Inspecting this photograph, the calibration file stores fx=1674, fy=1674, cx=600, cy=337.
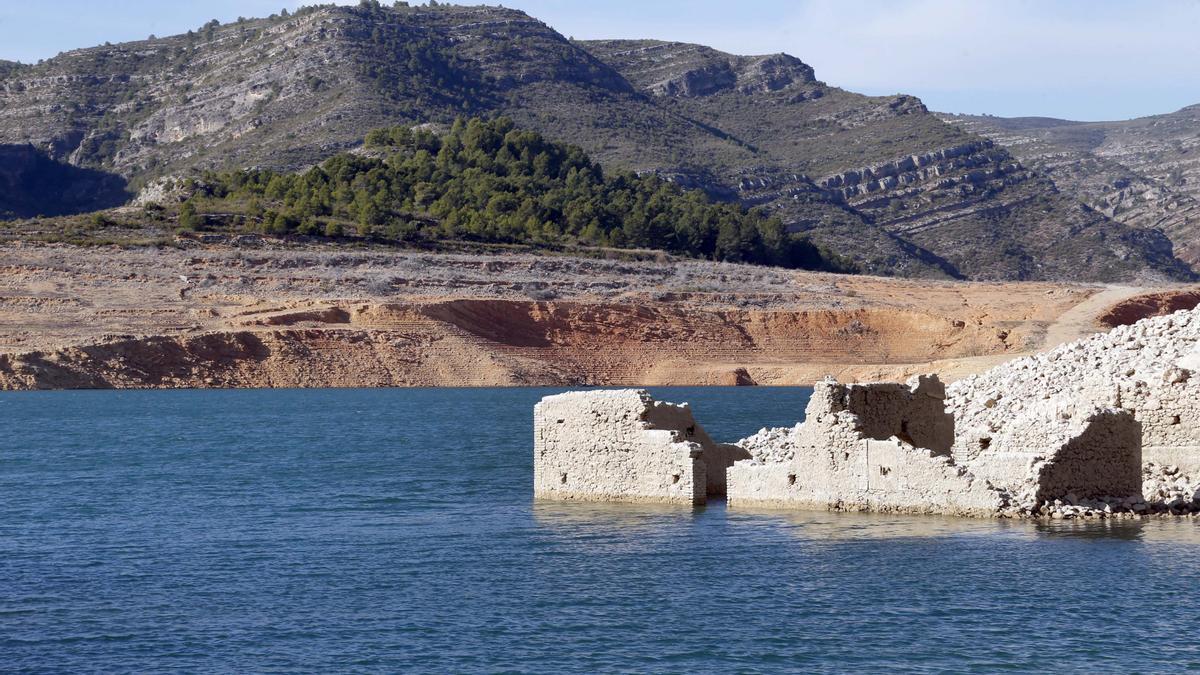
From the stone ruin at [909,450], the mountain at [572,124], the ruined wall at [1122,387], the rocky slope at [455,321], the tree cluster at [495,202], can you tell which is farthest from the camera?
the mountain at [572,124]

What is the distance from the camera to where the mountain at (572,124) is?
135625 mm

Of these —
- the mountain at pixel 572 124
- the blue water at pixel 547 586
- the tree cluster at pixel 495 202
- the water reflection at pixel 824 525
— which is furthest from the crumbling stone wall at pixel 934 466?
the mountain at pixel 572 124

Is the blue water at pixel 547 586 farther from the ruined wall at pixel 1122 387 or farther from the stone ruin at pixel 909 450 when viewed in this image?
the ruined wall at pixel 1122 387

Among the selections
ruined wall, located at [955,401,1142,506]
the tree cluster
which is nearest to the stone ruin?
ruined wall, located at [955,401,1142,506]

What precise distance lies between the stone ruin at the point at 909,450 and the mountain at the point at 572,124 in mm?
97076

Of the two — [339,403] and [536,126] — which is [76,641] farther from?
[536,126]

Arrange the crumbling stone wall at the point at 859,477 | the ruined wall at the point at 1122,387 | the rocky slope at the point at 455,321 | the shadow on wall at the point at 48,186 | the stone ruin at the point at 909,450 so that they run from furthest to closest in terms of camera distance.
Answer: the shadow on wall at the point at 48,186 < the rocky slope at the point at 455,321 < the ruined wall at the point at 1122,387 < the stone ruin at the point at 909,450 < the crumbling stone wall at the point at 859,477

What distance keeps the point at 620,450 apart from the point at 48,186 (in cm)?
13533

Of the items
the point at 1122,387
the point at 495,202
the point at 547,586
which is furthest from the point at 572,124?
the point at 547,586

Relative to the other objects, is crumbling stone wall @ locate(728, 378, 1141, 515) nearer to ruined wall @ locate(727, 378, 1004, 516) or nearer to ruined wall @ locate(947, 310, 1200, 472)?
ruined wall @ locate(727, 378, 1004, 516)

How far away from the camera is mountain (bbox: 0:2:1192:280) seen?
13562 cm

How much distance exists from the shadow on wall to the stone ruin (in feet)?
401

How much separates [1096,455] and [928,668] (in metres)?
8.57

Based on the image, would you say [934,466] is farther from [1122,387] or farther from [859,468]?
[1122,387]
